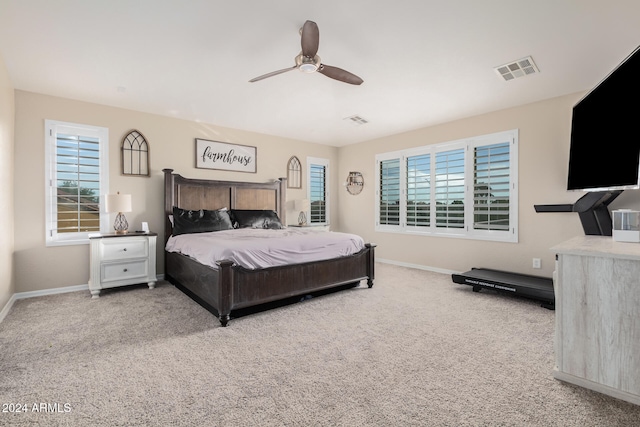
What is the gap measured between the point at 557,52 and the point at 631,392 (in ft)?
9.50

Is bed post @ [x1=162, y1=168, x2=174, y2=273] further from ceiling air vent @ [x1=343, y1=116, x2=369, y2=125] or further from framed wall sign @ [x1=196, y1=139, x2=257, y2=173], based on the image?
ceiling air vent @ [x1=343, y1=116, x2=369, y2=125]

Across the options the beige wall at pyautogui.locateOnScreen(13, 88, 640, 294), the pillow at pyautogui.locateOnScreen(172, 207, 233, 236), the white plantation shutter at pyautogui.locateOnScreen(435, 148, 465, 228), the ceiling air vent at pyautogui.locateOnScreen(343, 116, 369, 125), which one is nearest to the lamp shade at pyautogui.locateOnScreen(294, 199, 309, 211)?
the beige wall at pyautogui.locateOnScreen(13, 88, 640, 294)

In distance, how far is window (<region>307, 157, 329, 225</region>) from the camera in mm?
6788

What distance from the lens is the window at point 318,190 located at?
6788 millimetres

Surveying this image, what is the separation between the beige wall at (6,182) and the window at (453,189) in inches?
215

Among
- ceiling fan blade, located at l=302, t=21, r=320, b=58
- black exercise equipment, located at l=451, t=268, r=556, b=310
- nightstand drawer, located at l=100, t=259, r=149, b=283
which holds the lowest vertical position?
black exercise equipment, located at l=451, t=268, r=556, b=310

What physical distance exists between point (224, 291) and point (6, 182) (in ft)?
9.16

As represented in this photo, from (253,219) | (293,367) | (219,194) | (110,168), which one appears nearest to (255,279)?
(293,367)

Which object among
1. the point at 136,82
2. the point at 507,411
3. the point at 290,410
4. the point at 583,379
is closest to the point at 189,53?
the point at 136,82

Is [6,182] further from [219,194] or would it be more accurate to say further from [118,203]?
[219,194]

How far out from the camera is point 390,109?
466 centimetres

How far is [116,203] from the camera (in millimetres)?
4113

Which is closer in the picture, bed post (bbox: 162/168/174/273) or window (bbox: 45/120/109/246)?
window (bbox: 45/120/109/246)

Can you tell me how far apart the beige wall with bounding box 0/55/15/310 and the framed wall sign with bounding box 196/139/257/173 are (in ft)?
7.41
